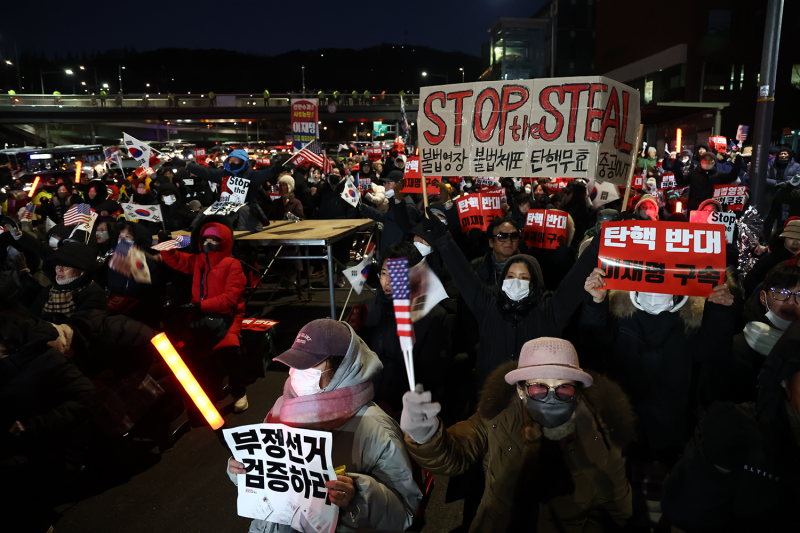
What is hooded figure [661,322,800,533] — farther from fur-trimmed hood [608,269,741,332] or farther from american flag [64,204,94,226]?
american flag [64,204,94,226]

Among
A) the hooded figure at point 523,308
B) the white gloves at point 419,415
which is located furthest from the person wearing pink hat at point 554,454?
the hooded figure at point 523,308

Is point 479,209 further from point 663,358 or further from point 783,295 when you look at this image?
point 783,295

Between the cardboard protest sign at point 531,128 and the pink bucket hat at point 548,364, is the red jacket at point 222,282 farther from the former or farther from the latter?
the pink bucket hat at point 548,364

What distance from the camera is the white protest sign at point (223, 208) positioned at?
6221 mm

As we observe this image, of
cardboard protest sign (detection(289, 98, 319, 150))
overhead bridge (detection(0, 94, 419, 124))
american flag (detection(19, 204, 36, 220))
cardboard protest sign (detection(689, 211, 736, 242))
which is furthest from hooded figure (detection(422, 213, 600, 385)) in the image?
overhead bridge (detection(0, 94, 419, 124))

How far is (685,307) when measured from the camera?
10.1ft

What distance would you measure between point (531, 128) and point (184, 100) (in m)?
53.5

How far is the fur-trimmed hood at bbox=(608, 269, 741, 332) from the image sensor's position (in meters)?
3.06

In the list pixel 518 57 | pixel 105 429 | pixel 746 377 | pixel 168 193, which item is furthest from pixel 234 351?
pixel 518 57

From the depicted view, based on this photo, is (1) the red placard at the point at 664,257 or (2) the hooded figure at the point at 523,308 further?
(2) the hooded figure at the point at 523,308

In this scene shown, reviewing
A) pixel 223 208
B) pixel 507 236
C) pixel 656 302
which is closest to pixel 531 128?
pixel 507 236

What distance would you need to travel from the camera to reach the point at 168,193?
32.3ft

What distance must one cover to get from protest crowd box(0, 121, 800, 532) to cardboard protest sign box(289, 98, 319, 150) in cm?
777

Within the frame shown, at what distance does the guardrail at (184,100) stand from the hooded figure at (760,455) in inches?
1958
